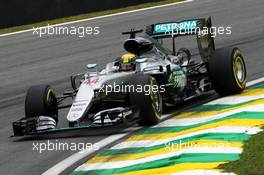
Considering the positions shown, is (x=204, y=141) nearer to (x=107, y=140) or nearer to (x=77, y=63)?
(x=107, y=140)

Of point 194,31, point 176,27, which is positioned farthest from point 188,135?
point 176,27

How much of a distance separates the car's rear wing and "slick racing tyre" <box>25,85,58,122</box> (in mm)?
2182

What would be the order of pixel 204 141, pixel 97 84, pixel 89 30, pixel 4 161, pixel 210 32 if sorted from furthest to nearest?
pixel 89 30 → pixel 210 32 → pixel 97 84 → pixel 4 161 → pixel 204 141

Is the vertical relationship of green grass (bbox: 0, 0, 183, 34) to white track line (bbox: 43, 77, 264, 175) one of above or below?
above

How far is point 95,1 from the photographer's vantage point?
24000 millimetres

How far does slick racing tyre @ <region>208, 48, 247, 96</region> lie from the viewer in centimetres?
1071

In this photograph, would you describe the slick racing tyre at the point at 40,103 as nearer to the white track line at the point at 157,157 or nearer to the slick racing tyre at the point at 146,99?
the slick racing tyre at the point at 146,99

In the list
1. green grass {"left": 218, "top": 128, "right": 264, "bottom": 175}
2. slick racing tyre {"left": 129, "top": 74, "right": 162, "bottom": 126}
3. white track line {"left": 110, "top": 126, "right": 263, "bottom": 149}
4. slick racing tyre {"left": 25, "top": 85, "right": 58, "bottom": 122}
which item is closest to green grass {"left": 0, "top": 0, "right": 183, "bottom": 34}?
slick racing tyre {"left": 25, "top": 85, "right": 58, "bottom": 122}

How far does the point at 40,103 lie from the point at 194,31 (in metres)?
2.66

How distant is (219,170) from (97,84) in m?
3.34

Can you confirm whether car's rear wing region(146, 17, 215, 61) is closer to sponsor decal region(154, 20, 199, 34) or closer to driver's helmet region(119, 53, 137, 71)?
sponsor decal region(154, 20, 199, 34)

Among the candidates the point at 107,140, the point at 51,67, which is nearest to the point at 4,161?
the point at 107,140

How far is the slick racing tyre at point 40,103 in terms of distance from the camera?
10.3 m

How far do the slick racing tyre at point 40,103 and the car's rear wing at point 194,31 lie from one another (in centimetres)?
218
